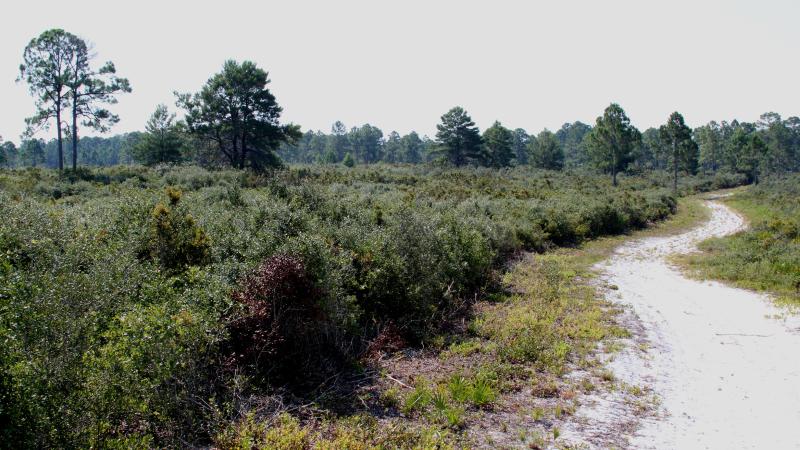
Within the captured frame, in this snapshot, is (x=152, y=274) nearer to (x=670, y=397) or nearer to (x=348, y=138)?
(x=670, y=397)

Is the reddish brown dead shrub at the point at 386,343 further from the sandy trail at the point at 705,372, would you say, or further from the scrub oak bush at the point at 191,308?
the sandy trail at the point at 705,372

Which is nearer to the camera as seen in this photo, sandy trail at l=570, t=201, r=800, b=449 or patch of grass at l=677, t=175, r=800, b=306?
sandy trail at l=570, t=201, r=800, b=449

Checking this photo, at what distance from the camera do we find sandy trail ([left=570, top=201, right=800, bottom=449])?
597 cm

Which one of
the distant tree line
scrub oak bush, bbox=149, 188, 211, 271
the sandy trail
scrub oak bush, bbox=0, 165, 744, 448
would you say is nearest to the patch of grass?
the sandy trail

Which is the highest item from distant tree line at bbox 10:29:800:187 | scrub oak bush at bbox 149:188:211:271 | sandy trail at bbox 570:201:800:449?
distant tree line at bbox 10:29:800:187

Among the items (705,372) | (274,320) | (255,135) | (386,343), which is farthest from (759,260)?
(255,135)

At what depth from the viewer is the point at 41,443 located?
397 cm

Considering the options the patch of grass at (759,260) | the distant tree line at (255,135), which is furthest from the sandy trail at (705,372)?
the distant tree line at (255,135)

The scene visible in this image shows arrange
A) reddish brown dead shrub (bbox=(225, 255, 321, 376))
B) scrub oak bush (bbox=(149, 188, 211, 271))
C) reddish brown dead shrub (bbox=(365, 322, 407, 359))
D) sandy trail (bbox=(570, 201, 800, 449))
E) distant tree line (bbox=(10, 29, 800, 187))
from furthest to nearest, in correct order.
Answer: distant tree line (bbox=(10, 29, 800, 187)), reddish brown dead shrub (bbox=(365, 322, 407, 359)), scrub oak bush (bbox=(149, 188, 211, 271)), reddish brown dead shrub (bbox=(225, 255, 321, 376)), sandy trail (bbox=(570, 201, 800, 449))

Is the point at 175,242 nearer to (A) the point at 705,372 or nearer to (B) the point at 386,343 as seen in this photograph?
(B) the point at 386,343

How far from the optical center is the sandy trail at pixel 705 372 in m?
5.97

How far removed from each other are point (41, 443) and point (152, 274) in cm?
298

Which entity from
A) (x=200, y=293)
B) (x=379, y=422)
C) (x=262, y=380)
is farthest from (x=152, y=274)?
(x=379, y=422)

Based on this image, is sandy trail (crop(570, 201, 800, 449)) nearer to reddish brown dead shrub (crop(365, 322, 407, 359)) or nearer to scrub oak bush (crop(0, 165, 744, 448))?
scrub oak bush (crop(0, 165, 744, 448))
